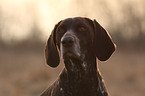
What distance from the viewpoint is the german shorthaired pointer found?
438 cm

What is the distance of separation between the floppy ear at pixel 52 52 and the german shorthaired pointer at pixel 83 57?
0.02 m

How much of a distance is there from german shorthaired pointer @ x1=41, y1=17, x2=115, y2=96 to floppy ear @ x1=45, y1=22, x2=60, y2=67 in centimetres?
2

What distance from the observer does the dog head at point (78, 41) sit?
164 inches

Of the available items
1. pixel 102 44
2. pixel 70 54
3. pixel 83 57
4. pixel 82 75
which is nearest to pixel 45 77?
pixel 82 75

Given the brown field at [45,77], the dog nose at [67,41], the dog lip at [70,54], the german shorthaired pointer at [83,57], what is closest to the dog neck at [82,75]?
the german shorthaired pointer at [83,57]

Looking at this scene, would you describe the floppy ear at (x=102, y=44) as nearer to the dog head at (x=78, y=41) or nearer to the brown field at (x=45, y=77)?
the dog head at (x=78, y=41)

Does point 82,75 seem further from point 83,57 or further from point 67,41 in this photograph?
point 67,41

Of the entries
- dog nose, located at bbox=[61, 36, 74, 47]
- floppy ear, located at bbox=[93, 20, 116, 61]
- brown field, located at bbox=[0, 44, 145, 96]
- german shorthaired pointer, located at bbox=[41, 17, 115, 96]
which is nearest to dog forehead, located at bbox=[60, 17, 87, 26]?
german shorthaired pointer, located at bbox=[41, 17, 115, 96]

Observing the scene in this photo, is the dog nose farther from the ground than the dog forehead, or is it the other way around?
the dog forehead

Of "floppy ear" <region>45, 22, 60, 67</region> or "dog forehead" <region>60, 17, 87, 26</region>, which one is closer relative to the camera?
"dog forehead" <region>60, 17, 87, 26</region>

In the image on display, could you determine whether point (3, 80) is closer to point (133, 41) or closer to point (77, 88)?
point (77, 88)

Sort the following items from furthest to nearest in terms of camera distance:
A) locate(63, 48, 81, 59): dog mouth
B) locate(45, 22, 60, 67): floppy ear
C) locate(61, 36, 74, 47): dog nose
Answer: locate(45, 22, 60, 67): floppy ear, locate(63, 48, 81, 59): dog mouth, locate(61, 36, 74, 47): dog nose

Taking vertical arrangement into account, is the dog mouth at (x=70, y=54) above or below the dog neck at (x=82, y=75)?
above

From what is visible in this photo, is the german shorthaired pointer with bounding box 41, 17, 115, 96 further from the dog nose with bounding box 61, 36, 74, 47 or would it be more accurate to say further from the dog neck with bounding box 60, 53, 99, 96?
the dog nose with bounding box 61, 36, 74, 47
